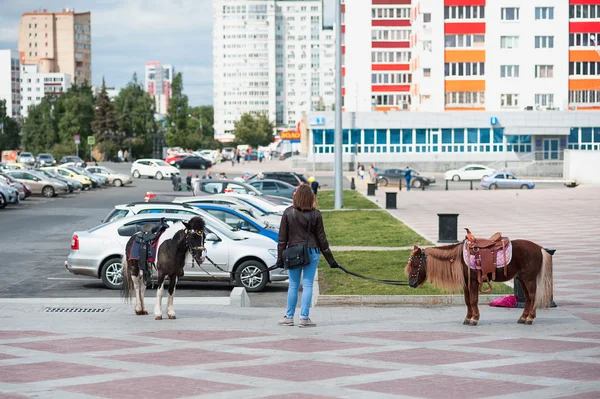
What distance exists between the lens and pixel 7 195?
43812 mm

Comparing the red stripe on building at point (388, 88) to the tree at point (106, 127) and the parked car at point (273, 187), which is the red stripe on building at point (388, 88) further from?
the parked car at point (273, 187)

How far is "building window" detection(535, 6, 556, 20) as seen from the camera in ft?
293

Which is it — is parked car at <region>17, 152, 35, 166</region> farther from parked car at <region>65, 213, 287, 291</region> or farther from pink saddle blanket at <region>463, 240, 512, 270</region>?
pink saddle blanket at <region>463, 240, 512, 270</region>

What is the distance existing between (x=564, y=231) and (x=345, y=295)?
1537 centimetres

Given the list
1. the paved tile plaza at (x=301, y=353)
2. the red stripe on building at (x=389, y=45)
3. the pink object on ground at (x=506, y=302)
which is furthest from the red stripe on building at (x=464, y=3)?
the pink object on ground at (x=506, y=302)

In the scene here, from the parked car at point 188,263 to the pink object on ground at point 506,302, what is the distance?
5010 mm

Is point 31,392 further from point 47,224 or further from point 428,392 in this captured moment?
point 47,224

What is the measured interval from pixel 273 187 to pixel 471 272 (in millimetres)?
32629

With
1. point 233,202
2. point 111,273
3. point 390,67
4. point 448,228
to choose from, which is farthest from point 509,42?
point 111,273

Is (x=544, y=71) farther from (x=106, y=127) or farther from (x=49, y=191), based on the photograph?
(x=106, y=127)

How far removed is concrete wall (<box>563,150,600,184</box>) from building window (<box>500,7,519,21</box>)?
24.7 m

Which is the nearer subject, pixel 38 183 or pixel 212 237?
pixel 212 237

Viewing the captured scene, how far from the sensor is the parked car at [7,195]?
43.5 metres

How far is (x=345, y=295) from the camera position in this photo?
15.1 meters
